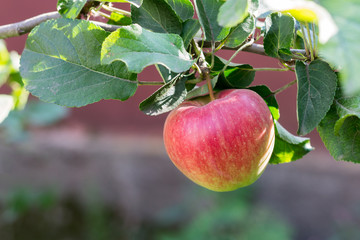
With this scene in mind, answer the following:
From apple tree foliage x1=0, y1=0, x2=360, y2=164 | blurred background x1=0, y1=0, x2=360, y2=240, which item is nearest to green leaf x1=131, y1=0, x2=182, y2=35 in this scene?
apple tree foliage x1=0, y1=0, x2=360, y2=164

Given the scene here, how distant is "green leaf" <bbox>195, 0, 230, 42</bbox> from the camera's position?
45cm

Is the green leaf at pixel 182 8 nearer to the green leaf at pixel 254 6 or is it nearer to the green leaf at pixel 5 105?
the green leaf at pixel 254 6

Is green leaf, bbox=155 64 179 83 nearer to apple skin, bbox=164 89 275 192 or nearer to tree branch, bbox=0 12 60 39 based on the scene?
apple skin, bbox=164 89 275 192

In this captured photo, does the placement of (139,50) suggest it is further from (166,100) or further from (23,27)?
(23,27)

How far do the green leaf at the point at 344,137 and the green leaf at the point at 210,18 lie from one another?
151 mm

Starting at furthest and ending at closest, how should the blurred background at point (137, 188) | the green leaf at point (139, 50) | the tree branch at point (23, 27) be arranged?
the blurred background at point (137, 188)
the tree branch at point (23, 27)
the green leaf at point (139, 50)

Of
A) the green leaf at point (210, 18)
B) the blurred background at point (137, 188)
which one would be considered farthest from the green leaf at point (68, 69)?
the blurred background at point (137, 188)

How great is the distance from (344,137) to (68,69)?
0.31m

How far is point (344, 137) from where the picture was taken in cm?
46

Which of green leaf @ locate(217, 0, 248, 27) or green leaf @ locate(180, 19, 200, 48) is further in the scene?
green leaf @ locate(180, 19, 200, 48)

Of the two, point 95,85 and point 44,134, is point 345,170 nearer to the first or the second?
point 44,134

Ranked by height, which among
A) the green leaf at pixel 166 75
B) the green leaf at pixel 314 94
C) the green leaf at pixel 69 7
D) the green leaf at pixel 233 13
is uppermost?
the green leaf at pixel 233 13

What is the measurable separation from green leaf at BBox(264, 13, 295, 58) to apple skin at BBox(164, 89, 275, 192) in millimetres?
56

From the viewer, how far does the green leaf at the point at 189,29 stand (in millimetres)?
441
